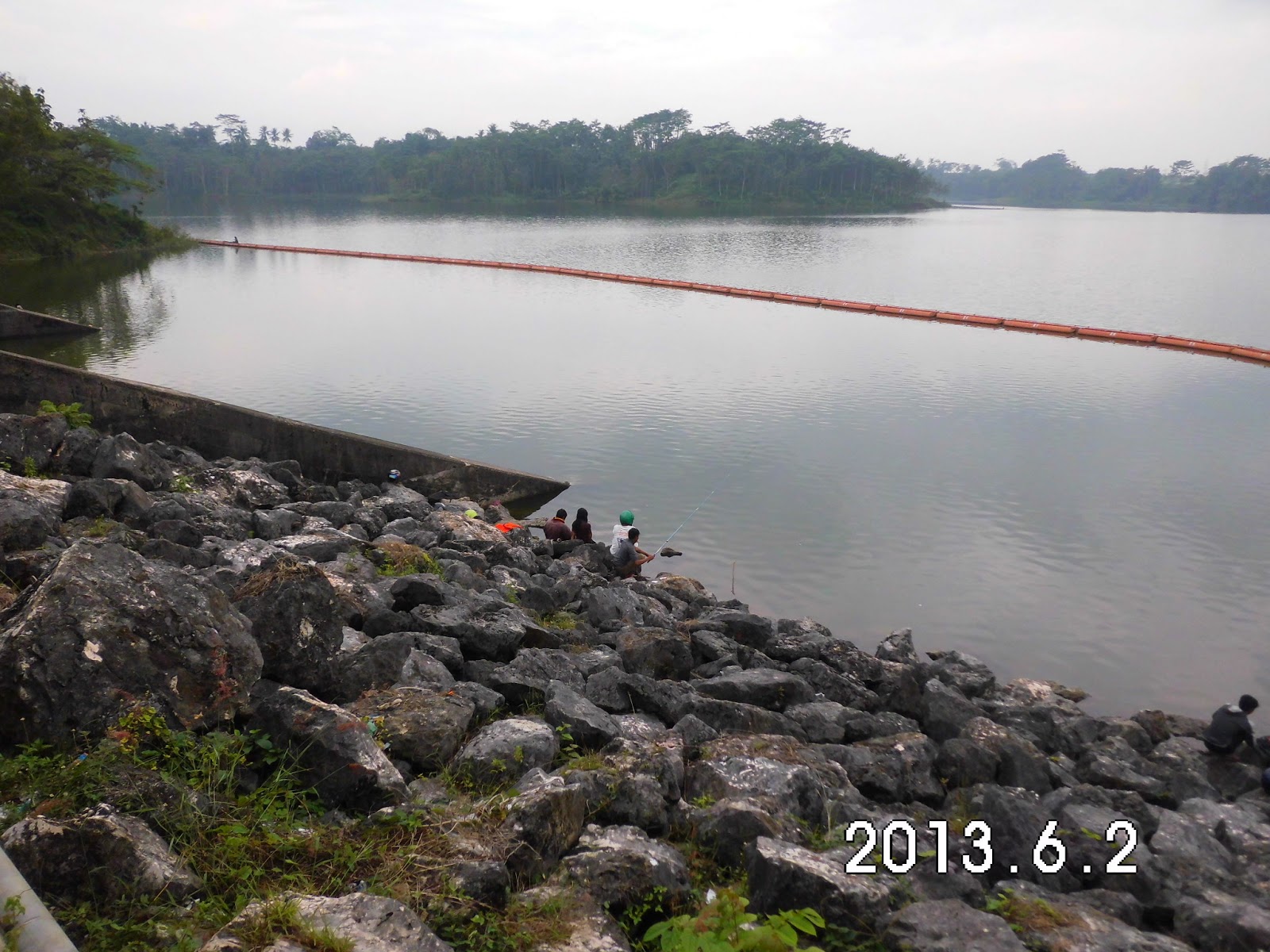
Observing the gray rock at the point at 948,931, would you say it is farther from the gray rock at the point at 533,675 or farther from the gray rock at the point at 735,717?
the gray rock at the point at 533,675

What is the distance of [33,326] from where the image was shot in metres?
27.0

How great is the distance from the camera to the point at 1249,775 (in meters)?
7.18

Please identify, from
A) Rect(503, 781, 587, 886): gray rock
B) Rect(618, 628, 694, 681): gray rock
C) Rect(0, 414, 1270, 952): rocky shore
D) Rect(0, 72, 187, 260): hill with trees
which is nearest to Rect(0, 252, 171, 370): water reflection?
Rect(0, 72, 187, 260): hill with trees

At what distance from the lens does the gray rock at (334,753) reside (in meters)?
4.42

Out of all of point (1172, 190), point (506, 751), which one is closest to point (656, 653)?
point (506, 751)

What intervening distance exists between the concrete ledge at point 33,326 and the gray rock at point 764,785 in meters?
28.9

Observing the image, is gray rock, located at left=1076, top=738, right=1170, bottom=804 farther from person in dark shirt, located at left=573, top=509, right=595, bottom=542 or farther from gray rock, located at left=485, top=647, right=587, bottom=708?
person in dark shirt, located at left=573, top=509, right=595, bottom=542

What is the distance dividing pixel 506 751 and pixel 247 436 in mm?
11513

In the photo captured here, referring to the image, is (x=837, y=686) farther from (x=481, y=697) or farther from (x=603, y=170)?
(x=603, y=170)

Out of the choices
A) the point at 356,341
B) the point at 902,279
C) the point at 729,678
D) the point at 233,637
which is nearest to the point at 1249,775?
the point at 729,678

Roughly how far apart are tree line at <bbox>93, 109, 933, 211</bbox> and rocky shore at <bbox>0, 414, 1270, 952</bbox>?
11773cm

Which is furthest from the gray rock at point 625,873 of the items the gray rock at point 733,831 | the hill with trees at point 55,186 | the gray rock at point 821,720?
the hill with trees at point 55,186

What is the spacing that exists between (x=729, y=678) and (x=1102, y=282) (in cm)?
4386

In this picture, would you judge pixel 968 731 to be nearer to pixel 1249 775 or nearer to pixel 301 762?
pixel 1249 775
